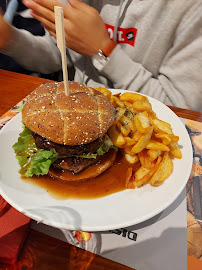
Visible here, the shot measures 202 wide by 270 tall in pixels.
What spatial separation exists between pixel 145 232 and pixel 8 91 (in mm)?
1970

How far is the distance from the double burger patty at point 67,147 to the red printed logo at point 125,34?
140cm

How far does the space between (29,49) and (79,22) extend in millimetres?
765

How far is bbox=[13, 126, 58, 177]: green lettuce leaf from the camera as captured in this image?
1371 millimetres

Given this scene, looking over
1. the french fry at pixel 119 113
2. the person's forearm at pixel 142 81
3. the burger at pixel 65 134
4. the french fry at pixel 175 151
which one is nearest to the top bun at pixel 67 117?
the burger at pixel 65 134

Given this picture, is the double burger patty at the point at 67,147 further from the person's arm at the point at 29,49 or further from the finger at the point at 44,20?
the person's arm at the point at 29,49

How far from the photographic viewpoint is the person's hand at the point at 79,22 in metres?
2.07

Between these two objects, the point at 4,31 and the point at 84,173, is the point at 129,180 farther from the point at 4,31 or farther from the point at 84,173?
the point at 4,31

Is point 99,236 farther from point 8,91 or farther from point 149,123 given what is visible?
point 8,91

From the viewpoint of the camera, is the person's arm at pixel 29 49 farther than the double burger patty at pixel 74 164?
Yes

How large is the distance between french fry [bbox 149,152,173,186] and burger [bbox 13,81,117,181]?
36 centimetres

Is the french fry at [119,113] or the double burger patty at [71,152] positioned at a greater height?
the french fry at [119,113]

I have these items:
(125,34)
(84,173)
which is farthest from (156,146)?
(125,34)

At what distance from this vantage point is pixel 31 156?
147 centimetres

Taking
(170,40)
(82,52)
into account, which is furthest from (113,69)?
(170,40)
